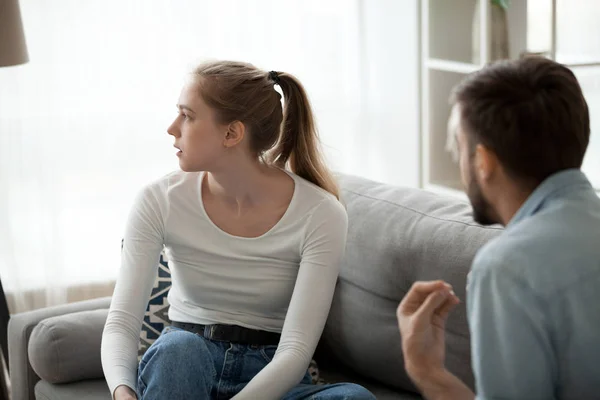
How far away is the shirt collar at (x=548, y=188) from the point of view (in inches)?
48.4

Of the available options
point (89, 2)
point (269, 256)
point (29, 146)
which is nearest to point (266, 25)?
point (89, 2)

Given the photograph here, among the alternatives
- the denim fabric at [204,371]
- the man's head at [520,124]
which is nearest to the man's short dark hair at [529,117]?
the man's head at [520,124]

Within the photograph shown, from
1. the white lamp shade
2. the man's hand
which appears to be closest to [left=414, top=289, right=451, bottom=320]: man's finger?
the man's hand

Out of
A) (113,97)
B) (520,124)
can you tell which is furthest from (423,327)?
Answer: (113,97)

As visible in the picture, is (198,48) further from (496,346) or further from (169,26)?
(496,346)

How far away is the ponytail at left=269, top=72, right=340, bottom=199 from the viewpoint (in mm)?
2119

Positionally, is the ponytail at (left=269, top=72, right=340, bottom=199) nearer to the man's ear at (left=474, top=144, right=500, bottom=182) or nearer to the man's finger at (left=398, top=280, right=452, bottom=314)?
the man's finger at (left=398, top=280, right=452, bottom=314)

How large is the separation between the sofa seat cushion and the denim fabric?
13.7 inches

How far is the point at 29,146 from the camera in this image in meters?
3.21

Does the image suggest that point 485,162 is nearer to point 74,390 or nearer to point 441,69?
point 74,390

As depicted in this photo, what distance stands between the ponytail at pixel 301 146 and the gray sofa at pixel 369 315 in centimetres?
17

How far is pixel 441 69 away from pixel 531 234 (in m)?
Answer: 2.17

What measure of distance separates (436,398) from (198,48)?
7.61ft

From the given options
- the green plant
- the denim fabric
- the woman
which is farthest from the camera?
the green plant
